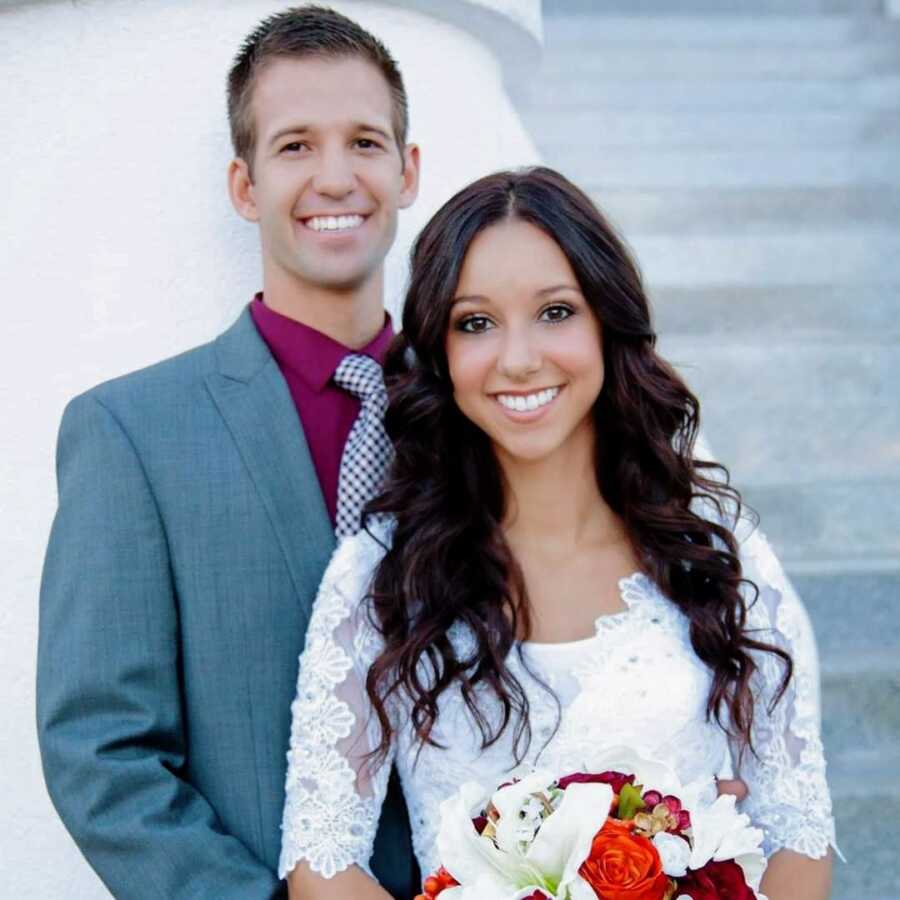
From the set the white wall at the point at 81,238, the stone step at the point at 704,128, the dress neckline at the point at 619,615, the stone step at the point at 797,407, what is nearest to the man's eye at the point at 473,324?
the dress neckline at the point at 619,615

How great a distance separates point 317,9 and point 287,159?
30cm

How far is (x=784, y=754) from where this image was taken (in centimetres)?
203

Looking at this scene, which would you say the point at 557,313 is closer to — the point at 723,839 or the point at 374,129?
the point at 374,129

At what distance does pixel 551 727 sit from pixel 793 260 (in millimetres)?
2821

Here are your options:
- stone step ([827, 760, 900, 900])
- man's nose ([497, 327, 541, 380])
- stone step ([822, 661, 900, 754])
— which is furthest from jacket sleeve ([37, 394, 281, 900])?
stone step ([822, 661, 900, 754])

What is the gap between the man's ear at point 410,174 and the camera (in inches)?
98.5

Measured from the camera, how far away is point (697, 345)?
13.2ft

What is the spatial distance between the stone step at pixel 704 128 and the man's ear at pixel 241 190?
2709mm

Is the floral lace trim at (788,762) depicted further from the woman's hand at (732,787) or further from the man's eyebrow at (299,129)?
the man's eyebrow at (299,129)

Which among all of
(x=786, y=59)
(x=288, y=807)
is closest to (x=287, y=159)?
(x=288, y=807)

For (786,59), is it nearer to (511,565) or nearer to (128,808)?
(511,565)

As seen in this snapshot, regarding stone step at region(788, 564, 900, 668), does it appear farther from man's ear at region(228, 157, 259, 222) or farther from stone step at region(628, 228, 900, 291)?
man's ear at region(228, 157, 259, 222)

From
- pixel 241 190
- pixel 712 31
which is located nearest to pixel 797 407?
pixel 241 190

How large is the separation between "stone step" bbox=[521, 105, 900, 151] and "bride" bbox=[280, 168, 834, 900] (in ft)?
9.95
